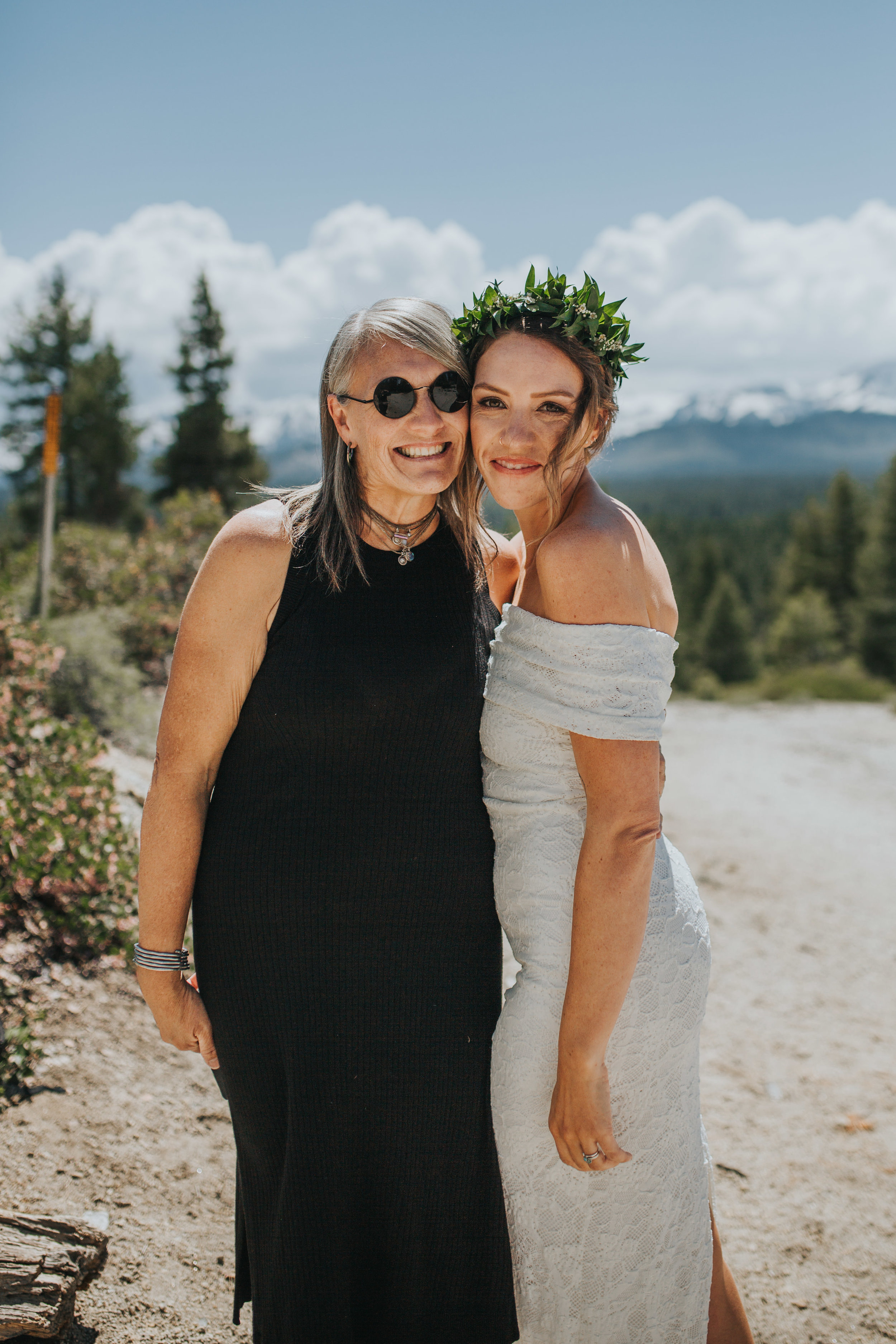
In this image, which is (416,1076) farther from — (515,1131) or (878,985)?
(878,985)

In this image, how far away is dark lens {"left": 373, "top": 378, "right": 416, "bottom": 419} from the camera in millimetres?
1936

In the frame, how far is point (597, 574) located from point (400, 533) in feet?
1.71

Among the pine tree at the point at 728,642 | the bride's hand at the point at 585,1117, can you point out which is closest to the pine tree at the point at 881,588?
the pine tree at the point at 728,642

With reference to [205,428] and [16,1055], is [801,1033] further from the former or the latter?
[205,428]

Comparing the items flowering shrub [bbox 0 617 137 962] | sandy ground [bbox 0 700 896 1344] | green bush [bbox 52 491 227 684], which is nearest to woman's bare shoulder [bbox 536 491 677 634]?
sandy ground [bbox 0 700 896 1344]

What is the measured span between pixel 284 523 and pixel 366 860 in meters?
0.75

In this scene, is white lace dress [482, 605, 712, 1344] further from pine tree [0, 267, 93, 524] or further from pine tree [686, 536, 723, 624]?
pine tree [686, 536, 723, 624]

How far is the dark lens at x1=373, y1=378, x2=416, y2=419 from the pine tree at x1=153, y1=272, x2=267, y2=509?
2752 centimetres

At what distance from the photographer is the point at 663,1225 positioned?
6.36ft

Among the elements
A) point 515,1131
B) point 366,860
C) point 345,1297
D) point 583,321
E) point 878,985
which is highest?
point 583,321

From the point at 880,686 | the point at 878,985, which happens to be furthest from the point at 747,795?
the point at 880,686

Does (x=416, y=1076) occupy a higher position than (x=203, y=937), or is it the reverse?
(x=203, y=937)

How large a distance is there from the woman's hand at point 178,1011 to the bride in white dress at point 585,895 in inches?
25.9

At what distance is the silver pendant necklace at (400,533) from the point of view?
202cm
